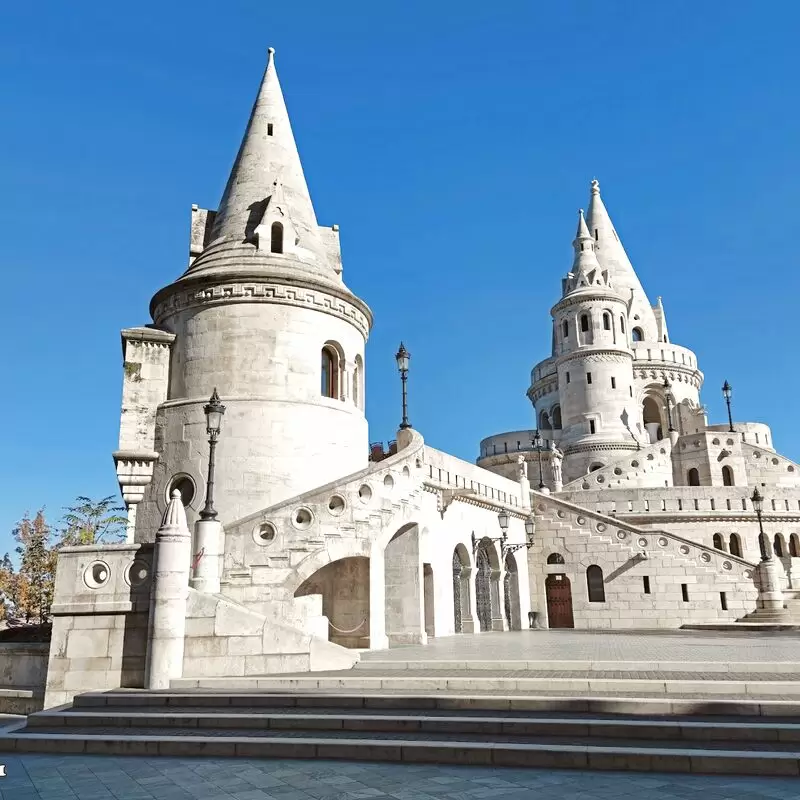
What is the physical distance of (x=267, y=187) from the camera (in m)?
21.3

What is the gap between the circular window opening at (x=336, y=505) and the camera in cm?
1501

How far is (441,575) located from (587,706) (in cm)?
1365

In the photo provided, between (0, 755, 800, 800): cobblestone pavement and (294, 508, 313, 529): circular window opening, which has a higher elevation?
(294, 508, 313, 529): circular window opening

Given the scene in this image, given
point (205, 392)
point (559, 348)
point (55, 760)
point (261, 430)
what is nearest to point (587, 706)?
point (55, 760)

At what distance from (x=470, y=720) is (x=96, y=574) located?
6963mm

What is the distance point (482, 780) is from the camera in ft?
19.6

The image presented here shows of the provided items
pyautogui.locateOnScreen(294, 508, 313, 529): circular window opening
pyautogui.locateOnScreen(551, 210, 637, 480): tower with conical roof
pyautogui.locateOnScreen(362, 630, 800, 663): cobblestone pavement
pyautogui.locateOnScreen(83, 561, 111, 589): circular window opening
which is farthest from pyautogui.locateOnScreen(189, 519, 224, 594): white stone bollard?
pyautogui.locateOnScreen(551, 210, 637, 480): tower with conical roof

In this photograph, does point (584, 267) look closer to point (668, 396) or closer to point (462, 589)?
point (668, 396)

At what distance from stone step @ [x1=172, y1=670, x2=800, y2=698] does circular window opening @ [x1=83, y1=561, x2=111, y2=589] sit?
2.17m

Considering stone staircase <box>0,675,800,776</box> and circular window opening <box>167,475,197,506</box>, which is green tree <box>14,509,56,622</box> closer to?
circular window opening <box>167,475,197,506</box>

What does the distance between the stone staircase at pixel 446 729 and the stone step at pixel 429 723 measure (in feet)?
0.04

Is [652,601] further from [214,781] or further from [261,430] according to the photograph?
[214,781]

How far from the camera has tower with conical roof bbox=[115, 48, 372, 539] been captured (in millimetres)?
17906

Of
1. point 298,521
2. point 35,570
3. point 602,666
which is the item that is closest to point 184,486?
point 298,521
